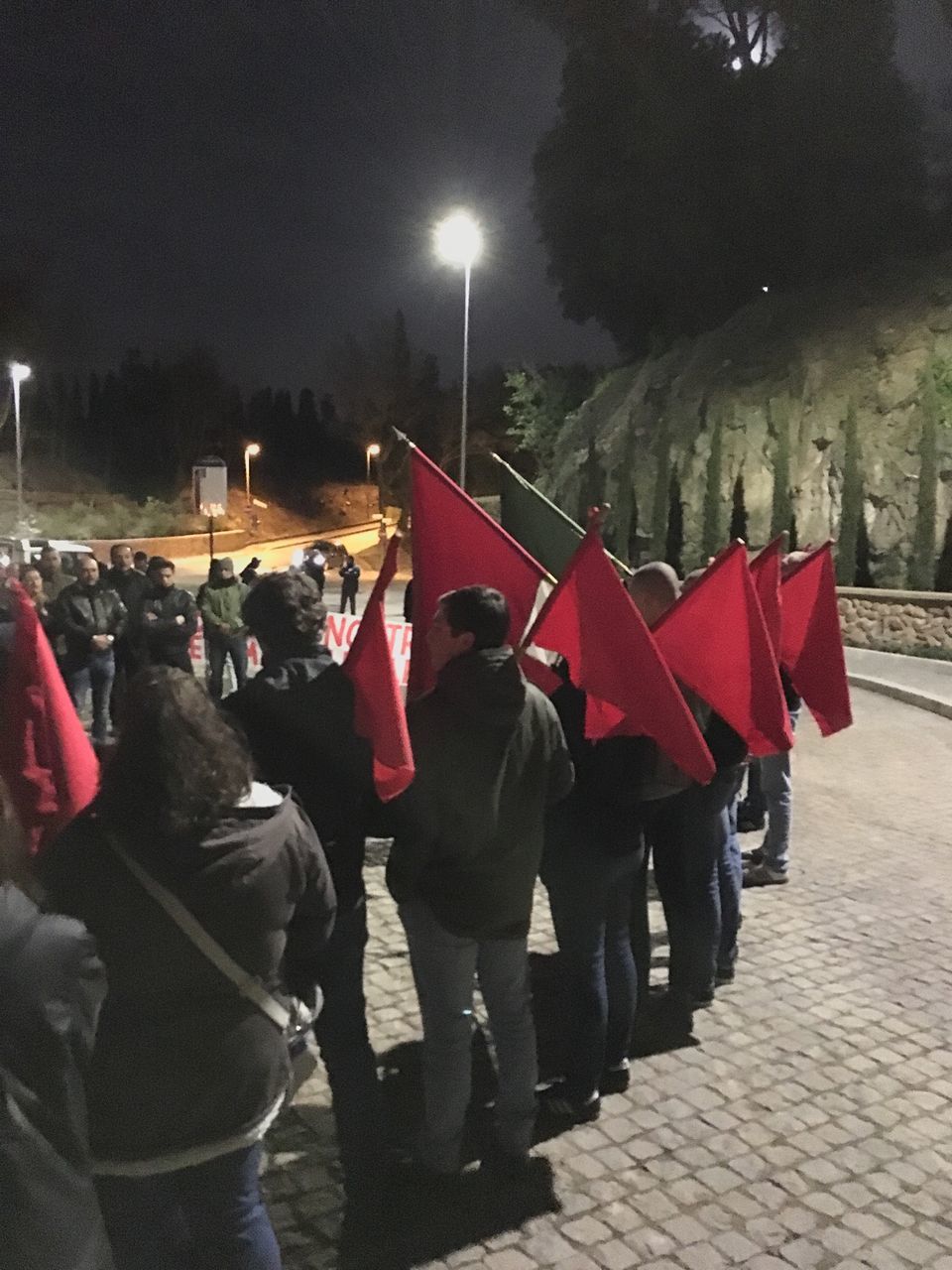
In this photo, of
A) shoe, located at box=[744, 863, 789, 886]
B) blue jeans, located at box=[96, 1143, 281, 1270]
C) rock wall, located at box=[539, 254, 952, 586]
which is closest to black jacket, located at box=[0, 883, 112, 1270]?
blue jeans, located at box=[96, 1143, 281, 1270]

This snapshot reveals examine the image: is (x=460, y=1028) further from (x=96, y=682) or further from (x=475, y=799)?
(x=96, y=682)

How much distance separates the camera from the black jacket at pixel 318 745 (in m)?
3.12

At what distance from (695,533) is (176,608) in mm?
19427

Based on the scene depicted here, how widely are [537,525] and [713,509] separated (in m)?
21.7

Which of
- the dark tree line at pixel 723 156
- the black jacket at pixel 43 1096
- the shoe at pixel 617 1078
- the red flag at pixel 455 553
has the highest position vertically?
the dark tree line at pixel 723 156

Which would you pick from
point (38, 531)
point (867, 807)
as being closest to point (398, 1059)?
point (867, 807)

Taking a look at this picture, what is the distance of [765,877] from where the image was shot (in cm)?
662

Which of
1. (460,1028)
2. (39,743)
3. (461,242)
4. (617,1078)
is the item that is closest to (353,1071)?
(460,1028)

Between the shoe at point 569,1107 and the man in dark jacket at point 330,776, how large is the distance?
2.64ft

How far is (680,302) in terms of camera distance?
3588 cm

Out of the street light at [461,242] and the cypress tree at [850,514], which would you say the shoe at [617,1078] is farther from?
the cypress tree at [850,514]

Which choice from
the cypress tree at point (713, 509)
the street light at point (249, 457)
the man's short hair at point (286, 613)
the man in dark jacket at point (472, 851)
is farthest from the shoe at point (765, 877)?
the street light at point (249, 457)

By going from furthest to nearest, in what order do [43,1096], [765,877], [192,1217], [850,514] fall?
[850,514] → [765,877] → [192,1217] → [43,1096]

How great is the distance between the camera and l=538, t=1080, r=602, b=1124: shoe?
3.90 meters
